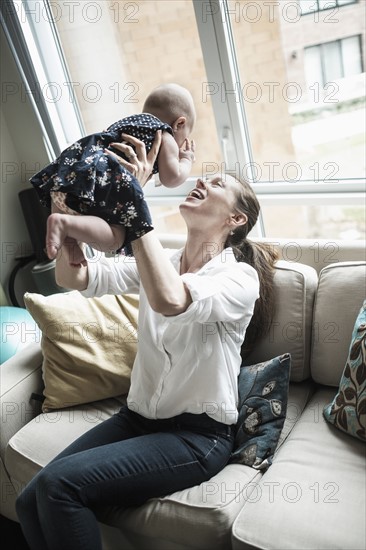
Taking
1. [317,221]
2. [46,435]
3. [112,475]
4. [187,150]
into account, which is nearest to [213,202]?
[187,150]

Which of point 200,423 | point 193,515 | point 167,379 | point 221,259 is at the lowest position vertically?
point 193,515

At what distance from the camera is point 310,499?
58.1 inches

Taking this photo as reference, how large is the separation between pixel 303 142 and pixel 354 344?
1317 mm

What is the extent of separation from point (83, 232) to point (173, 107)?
24.6 inches

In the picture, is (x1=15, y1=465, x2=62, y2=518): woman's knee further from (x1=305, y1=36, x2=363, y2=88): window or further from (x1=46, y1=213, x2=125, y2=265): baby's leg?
(x1=305, y1=36, x2=363, y2=88): window

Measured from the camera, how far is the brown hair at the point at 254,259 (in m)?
1.89

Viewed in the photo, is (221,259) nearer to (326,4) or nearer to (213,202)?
(213,202)

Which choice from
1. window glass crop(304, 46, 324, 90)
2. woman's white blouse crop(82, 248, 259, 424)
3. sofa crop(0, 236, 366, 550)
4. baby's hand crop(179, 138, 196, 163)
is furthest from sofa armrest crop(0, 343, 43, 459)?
window glass crop(304, 46, 324, 90)

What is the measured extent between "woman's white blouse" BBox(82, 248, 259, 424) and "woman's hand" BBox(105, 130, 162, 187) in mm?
315

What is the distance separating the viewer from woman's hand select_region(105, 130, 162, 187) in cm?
145

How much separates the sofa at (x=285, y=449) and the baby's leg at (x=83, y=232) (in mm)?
763

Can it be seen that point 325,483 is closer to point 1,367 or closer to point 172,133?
point 172,133

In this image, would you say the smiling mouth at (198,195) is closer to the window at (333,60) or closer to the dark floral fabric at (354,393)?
the dark floral fabric at (354,393)

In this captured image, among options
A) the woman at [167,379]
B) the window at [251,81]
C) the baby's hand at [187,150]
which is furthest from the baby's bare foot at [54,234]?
the window at [251,81]
